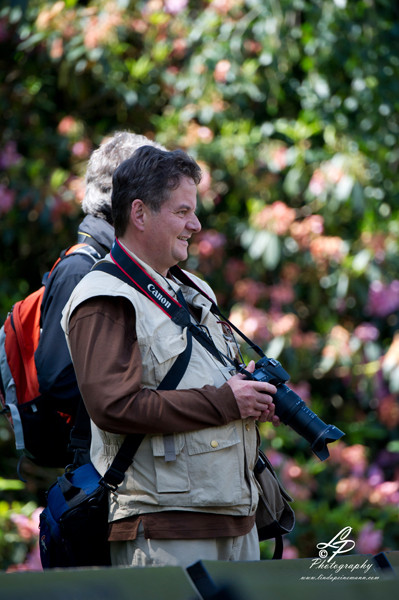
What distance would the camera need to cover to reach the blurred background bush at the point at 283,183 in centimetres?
466

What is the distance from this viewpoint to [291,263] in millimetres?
4762

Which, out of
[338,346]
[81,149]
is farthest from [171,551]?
[81,149]

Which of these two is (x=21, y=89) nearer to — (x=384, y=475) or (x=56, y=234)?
(x=56, y=234)

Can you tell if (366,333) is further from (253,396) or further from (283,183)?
(253,396)

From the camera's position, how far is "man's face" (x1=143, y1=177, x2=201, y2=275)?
219cm

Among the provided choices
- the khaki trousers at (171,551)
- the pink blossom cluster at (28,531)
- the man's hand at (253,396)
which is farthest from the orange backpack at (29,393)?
the pink blossom cluster at (28,531)

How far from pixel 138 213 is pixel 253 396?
57 centimetres

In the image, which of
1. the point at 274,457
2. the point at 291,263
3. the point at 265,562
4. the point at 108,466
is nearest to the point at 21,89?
the point at 291,263

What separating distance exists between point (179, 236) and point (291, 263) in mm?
2603

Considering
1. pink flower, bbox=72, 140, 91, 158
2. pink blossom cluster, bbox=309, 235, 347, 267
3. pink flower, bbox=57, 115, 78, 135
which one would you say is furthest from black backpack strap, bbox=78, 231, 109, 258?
pink flower, bbox=57, 115, 78, 135

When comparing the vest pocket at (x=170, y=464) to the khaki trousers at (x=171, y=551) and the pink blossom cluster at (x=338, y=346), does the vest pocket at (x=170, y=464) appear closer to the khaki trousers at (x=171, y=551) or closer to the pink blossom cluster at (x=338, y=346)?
the khaki trousers at (x=171, y=551)

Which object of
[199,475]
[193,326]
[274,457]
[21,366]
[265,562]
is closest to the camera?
[265,562]

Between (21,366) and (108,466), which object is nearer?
(108,466)

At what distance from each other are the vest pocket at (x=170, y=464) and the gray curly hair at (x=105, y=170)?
2.80 feet
